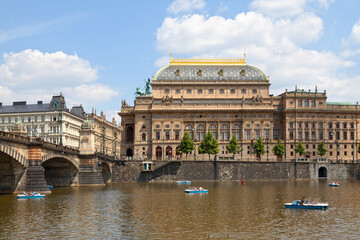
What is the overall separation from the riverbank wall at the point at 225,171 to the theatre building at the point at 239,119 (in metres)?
11.5

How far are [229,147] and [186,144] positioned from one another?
44.2ft

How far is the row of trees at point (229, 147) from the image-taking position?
13688cm

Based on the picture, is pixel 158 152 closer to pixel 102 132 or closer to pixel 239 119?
pixel 239 119

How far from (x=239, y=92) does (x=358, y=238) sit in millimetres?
120171

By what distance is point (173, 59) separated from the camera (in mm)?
163125

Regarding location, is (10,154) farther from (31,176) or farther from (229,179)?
(229,179)

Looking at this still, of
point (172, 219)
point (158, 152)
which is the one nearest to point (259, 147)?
point (158, 152)

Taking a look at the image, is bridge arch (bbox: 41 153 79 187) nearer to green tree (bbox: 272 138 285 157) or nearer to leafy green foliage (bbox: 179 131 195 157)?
leafy green foliage (bbox: 179 131 195 157)

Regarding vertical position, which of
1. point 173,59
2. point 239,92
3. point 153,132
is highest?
point 173,59

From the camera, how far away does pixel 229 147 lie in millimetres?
140750

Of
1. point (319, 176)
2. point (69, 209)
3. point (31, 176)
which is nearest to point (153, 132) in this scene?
point (319, 176)

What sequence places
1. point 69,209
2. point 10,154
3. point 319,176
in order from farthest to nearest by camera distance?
point 319,176, point 10,154, point 69,209

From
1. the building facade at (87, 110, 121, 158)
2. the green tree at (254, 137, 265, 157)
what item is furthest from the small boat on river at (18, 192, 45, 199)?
the building facade at (87, 110, 121, 158)

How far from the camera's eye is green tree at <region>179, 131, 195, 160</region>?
137000 millimetres
